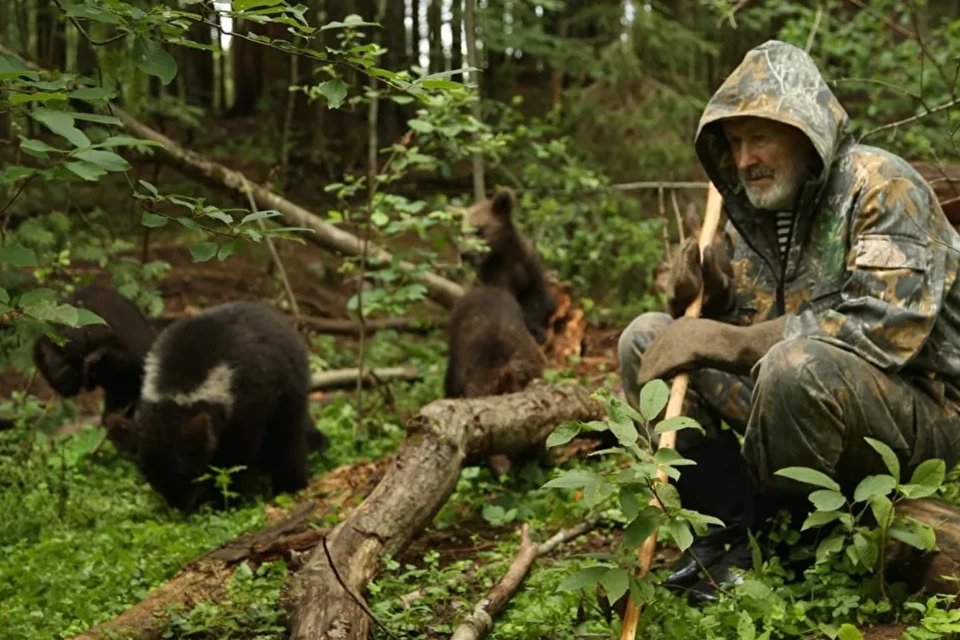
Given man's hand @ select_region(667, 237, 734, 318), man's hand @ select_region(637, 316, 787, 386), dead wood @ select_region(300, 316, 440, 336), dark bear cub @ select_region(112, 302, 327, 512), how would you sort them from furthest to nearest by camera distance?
dead wood @ select_region(300, 316, 440, 336) → dark bear cub @ select_region(112, 302, 327, 512) → man's hand @ select_region(667, 237, 734, 318) → man's hand @ select_region(637, 316, 787, 386)

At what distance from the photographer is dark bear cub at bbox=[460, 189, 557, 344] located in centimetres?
1098

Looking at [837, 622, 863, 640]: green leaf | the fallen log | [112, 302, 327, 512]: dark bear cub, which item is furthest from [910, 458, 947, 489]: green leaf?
the fallen log

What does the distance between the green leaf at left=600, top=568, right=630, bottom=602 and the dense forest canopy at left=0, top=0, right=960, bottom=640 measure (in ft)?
0.04

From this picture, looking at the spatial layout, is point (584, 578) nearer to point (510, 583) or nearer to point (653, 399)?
point (653, 399)

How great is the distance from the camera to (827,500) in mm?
4309

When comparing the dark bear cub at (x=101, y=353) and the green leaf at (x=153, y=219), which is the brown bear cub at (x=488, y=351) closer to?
the dark bear cub at (x=101, y=353)

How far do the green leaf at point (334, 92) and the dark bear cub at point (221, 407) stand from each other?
4.31 metres

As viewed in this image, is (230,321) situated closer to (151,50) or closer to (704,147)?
(704,147)

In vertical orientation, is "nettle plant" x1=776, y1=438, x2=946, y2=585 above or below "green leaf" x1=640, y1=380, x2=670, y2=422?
below

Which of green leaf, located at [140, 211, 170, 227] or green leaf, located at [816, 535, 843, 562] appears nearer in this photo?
green leaf, located at [140, 211, 170, 227]

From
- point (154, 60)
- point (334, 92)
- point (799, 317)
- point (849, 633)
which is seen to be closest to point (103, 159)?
point (154, 60)

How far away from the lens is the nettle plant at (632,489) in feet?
12.9

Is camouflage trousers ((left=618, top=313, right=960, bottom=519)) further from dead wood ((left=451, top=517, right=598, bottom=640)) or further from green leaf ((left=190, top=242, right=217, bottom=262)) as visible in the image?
green leaf ((left=190, top=242, right=217, bottom=262))

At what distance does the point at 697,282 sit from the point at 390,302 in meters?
3.89
